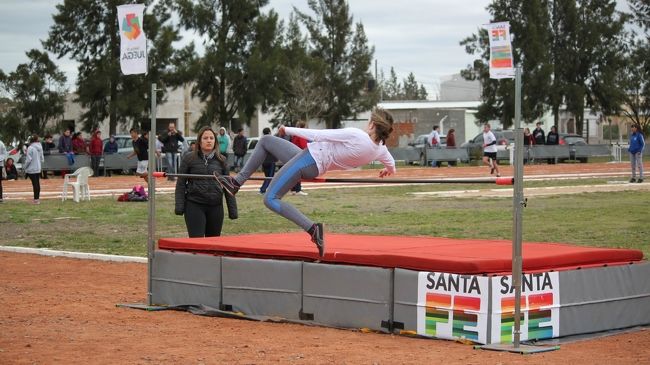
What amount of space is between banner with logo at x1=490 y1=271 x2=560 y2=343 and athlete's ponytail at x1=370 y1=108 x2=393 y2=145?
184 cm

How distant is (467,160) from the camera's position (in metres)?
50.9

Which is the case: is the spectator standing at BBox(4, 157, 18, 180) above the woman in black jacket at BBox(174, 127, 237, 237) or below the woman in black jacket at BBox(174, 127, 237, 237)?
below

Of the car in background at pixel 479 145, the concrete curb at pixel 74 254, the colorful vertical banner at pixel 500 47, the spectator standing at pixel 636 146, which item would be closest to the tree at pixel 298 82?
the car in background at pixel 479 145

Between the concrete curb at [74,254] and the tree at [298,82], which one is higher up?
the tree at [298,82]

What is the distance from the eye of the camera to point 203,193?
1306 centimetres

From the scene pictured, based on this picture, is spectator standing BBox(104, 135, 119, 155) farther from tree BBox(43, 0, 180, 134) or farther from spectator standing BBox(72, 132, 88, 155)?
tree BBox(43, 0, 180, 134)

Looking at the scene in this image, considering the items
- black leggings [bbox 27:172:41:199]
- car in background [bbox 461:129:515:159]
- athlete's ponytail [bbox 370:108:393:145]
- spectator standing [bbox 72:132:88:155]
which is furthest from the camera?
car in background [bbox 461:129:515:159]

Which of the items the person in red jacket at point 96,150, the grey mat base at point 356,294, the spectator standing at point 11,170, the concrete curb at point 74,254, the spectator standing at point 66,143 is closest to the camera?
the grey mat base at point 356,294

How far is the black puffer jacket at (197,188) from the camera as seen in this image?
514 inches

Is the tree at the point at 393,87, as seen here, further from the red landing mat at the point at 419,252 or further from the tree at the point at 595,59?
the red landing mat at the point at 419,252

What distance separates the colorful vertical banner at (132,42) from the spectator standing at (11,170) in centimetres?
2091

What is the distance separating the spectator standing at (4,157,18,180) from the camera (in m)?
42.2

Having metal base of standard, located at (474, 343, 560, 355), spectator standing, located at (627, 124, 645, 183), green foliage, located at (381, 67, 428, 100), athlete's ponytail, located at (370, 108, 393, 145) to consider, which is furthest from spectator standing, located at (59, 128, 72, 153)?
green foliage, located at (381, 67, 428, 100)

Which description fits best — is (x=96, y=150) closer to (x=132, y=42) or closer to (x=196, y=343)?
(x=132, y=42)
